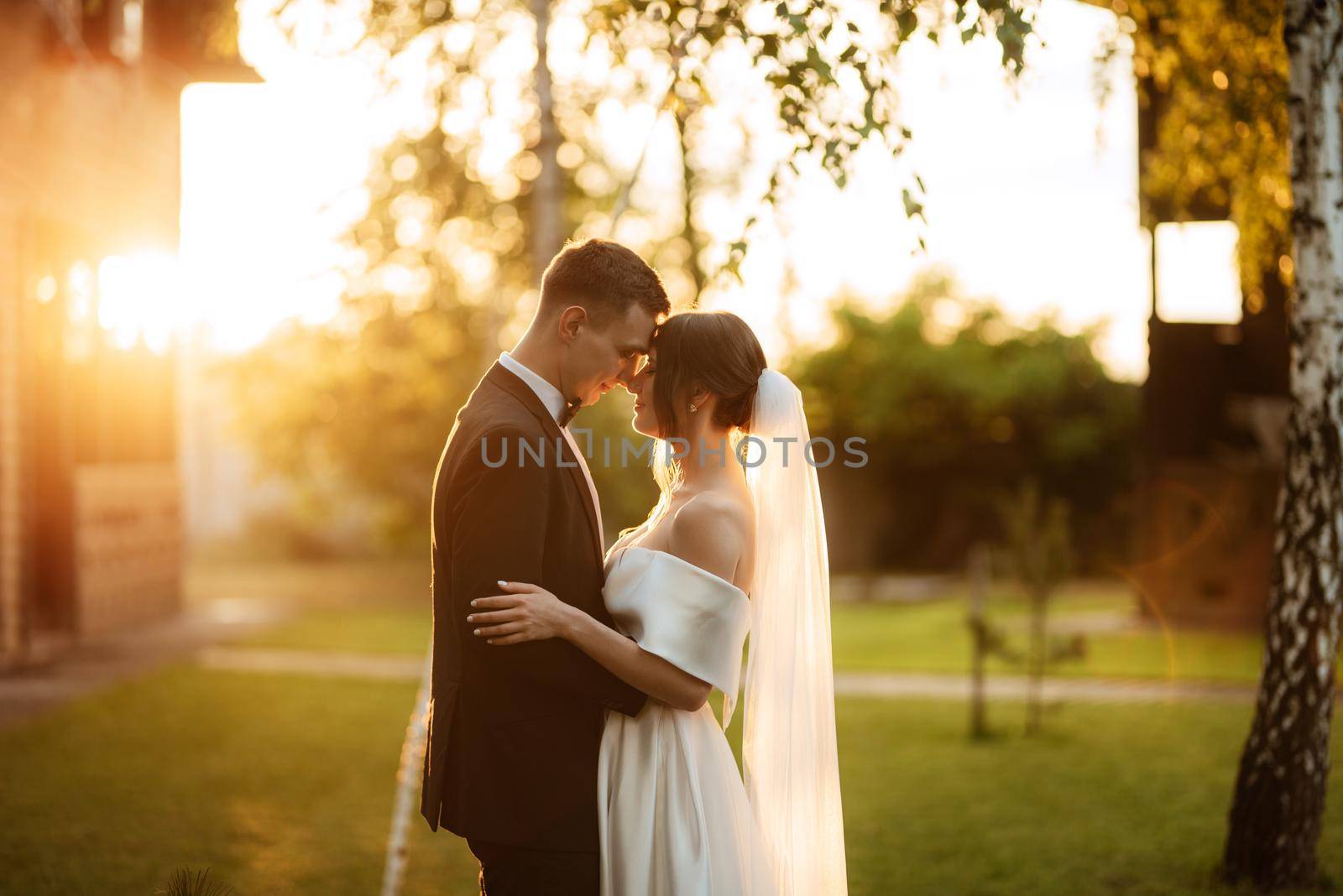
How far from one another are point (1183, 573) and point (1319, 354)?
12.1 meters

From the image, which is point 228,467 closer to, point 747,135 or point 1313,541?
point 747,135

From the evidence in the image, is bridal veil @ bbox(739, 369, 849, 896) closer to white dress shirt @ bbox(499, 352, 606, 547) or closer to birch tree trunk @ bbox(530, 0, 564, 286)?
white dress shirt @ bbox(499, 352, 606, 547)

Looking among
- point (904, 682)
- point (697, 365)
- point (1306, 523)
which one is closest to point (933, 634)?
point (904, 682)

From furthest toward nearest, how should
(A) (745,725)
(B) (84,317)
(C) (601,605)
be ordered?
(B) (84,317)
(A) (745,725)
(C) (601,605)

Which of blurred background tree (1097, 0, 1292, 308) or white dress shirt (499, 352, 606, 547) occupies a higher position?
blurred background tree (1097, 0, 1292, 308)

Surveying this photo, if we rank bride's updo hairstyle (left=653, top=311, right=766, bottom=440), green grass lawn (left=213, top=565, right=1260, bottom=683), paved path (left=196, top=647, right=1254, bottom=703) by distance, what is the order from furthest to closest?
green grass lawn (left=213, top=565, right=1260, bottom=683) → paved path (left=196, top=647, right=1254, bottom=703) → bride's updo hairstyle (left=653, top=311, right=766, bottom=440)

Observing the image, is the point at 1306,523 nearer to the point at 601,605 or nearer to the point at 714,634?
the point at 714,634

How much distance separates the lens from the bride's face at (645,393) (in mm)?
3307

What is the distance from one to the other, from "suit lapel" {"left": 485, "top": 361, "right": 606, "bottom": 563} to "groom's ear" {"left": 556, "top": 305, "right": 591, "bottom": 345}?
17cm

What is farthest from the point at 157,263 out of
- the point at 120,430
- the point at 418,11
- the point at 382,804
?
the point at 382,804

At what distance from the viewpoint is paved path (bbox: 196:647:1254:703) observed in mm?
11430

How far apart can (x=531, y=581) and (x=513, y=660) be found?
0.64ft

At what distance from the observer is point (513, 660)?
2.86 meters

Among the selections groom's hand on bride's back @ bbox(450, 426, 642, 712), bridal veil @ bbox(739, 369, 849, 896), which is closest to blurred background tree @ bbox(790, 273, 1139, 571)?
bridal veil @ bbox(739, 369, 849, 896)
